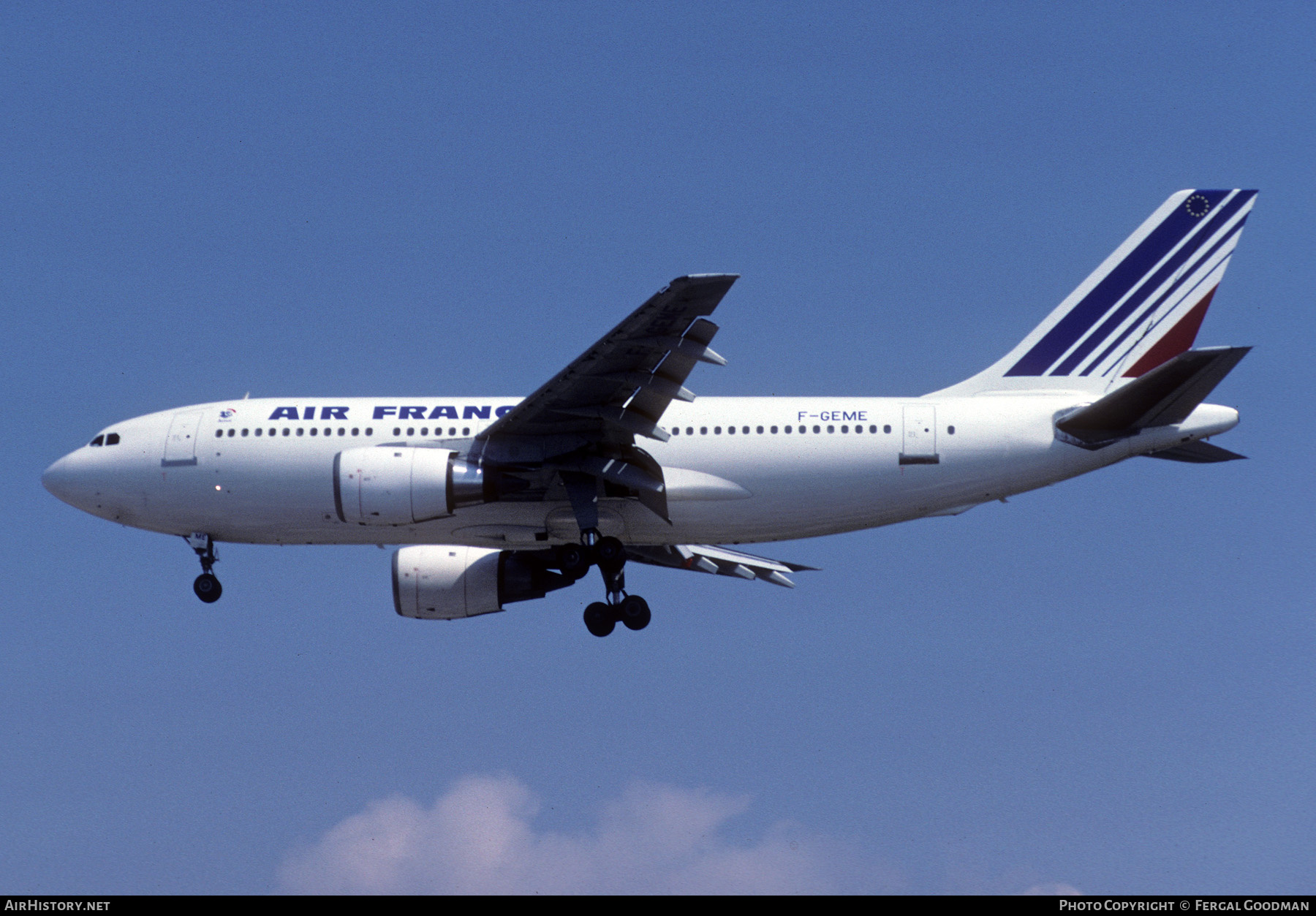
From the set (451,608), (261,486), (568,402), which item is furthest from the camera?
(451,608)

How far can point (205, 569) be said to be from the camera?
32.8 m

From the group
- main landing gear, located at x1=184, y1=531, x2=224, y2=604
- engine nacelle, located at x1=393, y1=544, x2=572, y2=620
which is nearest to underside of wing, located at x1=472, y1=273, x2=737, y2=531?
engine nacelle, located at x1=393, y1=544, x2=572, y2=620

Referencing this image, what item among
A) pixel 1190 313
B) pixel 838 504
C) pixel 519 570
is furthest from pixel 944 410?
pixel 519 570

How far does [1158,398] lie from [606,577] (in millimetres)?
11001

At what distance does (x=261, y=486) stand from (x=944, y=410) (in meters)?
13.3

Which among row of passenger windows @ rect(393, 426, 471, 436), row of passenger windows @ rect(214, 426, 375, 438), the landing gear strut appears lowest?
the landing gear strut

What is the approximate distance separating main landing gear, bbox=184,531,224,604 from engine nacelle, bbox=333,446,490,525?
173 inches

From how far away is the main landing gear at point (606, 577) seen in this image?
102 feet

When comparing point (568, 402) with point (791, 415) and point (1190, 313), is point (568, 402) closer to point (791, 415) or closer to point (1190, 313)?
point (791, 415)

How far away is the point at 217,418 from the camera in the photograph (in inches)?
1267

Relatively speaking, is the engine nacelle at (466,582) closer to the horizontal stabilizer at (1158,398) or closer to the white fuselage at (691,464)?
the white fuselage at (691,464)

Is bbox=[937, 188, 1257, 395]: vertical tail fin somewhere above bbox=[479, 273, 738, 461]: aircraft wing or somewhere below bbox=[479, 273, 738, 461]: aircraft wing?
above

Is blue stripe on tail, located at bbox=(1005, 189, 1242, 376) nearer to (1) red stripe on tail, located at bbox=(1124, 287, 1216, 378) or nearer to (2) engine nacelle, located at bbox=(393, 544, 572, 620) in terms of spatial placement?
(1) red stripe on tail, located at bbox=(1124, 287, 1216, 378)

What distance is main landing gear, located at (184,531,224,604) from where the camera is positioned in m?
32.4
